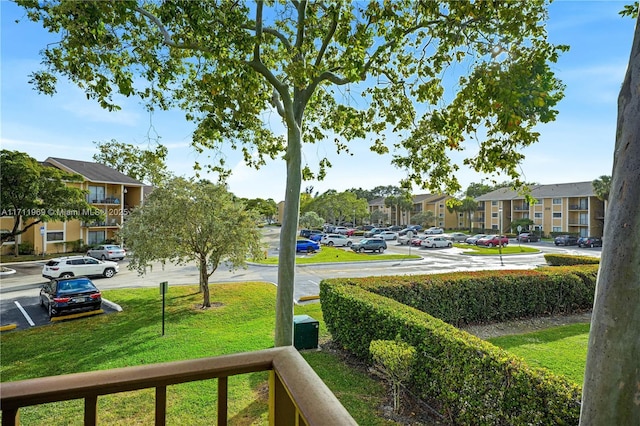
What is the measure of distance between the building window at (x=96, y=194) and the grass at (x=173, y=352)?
19.2m

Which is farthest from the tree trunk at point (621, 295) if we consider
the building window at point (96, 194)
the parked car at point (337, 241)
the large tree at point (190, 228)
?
the building window at point (96, 194)

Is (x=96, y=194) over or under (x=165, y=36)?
under

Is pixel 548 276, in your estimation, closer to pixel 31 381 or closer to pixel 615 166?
pixel 615 166

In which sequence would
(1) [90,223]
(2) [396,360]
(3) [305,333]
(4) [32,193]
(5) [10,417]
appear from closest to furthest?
(5) [10,417]
(2) [396,360]
(3) [305,333]
(4) [32,193]
(1) [90,223]

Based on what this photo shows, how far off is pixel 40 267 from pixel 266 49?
2246 cm

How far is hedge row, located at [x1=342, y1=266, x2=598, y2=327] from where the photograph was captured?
30.1 ft

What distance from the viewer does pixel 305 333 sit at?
810 cm

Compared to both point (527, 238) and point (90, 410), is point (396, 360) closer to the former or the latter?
point (90, 410)

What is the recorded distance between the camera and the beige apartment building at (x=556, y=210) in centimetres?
4331

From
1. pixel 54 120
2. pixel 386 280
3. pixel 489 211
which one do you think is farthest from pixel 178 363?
pixel 489 211

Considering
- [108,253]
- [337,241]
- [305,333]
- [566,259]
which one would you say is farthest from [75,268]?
[566,259]

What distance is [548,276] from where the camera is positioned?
35.6ft

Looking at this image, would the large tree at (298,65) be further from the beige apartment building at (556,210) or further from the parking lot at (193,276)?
the beige apartment building at (556,210)

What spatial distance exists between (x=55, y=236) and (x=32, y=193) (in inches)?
392
